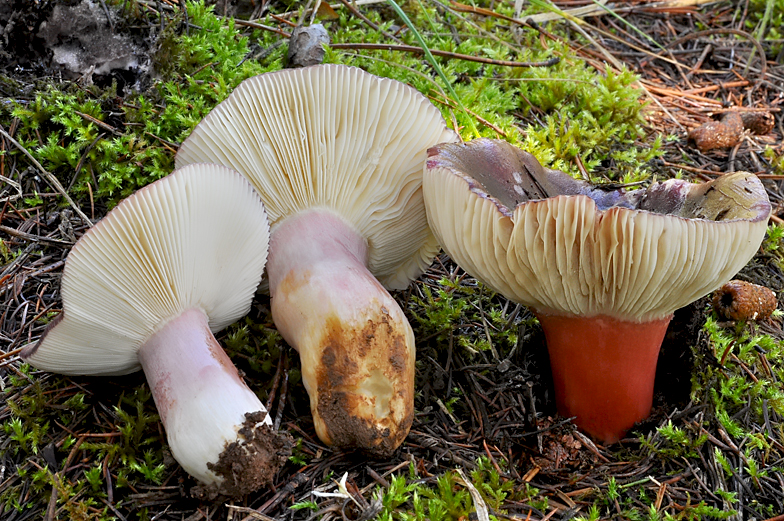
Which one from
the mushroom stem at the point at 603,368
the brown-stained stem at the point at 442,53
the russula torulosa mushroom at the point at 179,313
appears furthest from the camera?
the brown-stained stem at the point at 442,53

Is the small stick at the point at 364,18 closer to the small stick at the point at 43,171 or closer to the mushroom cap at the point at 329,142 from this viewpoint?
the mushroom cap at the point at 329,142

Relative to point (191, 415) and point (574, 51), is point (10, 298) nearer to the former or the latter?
point (191, 415)

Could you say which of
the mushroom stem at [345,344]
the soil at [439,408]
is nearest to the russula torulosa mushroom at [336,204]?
the mushroom stem at [345,344]

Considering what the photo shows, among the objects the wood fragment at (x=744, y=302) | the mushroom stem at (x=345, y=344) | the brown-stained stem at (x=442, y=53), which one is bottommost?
the wood fragment at (x=744, y=302)

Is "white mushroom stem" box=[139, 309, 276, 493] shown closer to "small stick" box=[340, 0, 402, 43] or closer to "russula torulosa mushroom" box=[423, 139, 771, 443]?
"russula torulosa mushroom" box=[423, 139, 771, 443]

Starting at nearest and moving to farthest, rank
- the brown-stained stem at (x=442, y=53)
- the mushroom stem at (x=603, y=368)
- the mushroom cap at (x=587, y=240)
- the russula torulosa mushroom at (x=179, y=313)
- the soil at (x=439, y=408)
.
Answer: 1. the mushroom cap at (x=587, y=240)
2. the russula torulosa mushroom at (x=179, y=313)
3. the soil at (x=439, y=408)
4. the mushroom stem at (x=603, y=368)
5. the brown-stained stem at (x=442, y=53)

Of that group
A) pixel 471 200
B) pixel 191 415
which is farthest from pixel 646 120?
pixel 191 415

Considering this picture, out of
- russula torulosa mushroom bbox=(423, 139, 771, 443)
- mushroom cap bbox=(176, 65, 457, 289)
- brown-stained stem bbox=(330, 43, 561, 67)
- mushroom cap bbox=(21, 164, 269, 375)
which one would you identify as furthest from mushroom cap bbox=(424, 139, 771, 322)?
A: brown-stained stem bbox=(330, 43, 561, 67)
